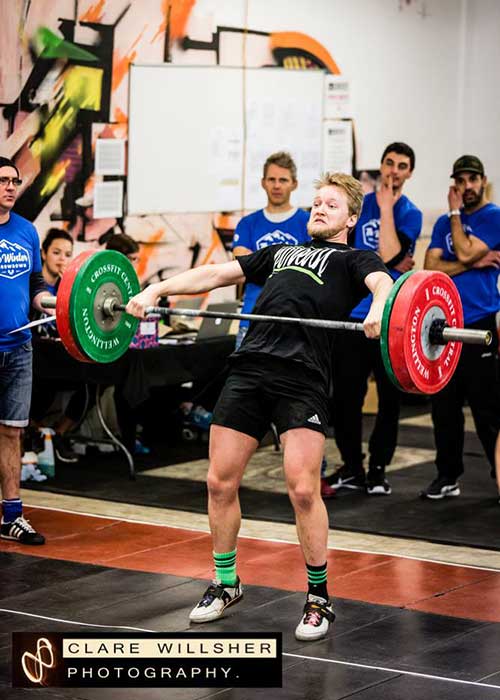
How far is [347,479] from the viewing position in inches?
237

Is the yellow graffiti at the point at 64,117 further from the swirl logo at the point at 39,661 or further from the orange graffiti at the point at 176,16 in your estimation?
the swirl logo at the point at 39,661

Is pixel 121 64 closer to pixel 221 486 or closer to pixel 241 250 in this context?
pixel 241 250

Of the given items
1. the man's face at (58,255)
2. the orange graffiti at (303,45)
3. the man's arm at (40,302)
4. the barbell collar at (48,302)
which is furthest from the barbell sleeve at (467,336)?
the orange graffiti at (303,45)

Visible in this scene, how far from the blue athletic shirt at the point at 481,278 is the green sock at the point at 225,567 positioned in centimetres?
209

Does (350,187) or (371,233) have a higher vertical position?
(350,187)

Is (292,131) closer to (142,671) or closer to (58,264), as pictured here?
(58,264)

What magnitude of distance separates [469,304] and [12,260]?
204cm

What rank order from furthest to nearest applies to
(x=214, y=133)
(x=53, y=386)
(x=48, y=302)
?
(x=214, y=133) < (x=53, y=386) < (x=48, y=302)

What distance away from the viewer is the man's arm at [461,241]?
5738 mm

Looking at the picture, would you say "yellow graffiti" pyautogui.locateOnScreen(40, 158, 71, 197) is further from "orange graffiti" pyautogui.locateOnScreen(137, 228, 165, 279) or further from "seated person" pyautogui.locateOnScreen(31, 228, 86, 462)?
"orange graffiti" pyautogui.locateOnScreen(137, 228, 165, 279)

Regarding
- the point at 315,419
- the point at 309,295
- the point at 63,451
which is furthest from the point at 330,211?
the point at 63,451

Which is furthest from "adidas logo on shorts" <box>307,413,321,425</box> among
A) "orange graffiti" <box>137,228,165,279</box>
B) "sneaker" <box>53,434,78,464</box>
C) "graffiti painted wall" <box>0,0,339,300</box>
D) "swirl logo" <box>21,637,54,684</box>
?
"orange graffiti" <box>137,228,165,279</box>

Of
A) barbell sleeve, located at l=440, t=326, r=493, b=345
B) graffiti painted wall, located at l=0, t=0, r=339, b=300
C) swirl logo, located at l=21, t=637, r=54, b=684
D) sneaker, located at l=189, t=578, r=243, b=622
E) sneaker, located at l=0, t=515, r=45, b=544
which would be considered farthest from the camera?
graffiti painted wall, located at l=0, t=0, r=339, b=300

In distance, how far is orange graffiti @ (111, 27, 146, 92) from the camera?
7141 millimetres
